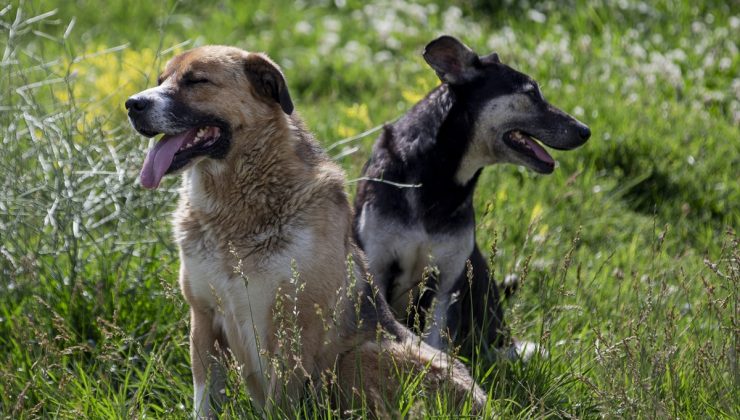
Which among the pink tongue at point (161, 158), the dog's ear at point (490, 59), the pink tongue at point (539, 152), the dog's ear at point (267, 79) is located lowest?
the pink tongue at point (539, 152)

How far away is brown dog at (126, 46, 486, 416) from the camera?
412cm

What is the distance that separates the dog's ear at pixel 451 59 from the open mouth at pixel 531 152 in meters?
0.37

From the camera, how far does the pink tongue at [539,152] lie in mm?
5273

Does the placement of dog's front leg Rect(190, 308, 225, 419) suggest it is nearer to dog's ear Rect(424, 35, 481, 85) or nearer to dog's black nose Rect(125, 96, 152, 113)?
dog's black nose Rect(125, 96, 152, 113)

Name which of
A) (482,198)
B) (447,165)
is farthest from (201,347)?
(482,198)

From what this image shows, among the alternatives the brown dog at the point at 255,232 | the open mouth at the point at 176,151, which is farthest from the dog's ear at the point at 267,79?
the open mouth at the point at 176,151

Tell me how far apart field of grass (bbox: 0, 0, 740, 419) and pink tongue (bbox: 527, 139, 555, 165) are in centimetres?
41

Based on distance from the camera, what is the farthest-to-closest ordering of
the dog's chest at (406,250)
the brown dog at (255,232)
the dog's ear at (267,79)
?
the dog's chest at (406,250)
the dog's ear at (267,79)
the brown dog at (255,232)

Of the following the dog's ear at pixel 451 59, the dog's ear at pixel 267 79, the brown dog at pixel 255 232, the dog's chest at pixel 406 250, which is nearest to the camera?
the brown dog at pixel 255 232

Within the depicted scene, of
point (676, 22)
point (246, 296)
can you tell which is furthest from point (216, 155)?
point (676, 22)

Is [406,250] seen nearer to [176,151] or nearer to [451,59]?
[451,59]

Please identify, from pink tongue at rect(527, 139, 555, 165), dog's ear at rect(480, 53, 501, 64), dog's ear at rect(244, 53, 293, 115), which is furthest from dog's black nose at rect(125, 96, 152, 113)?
pink tongue at rect(527, 139, 555, 165)

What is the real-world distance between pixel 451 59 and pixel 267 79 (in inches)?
49.6

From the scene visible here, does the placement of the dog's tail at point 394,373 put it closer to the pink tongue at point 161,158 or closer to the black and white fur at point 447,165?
the black and white fur at point 447,165
